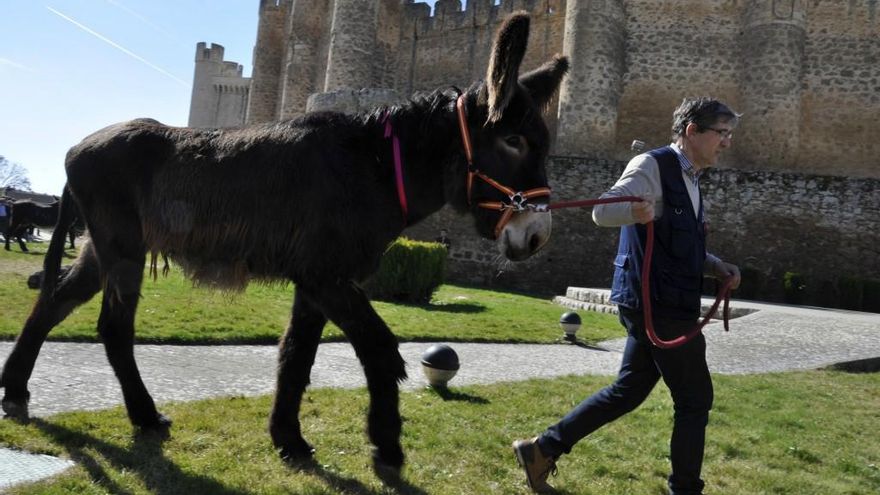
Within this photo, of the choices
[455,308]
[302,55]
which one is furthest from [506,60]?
[302,55]

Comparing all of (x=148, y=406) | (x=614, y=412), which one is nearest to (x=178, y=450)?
(x=148, y=406)

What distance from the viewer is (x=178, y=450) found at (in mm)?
3535

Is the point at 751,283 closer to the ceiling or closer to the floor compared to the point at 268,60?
closer to the floor

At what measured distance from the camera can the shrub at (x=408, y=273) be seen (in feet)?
43.2

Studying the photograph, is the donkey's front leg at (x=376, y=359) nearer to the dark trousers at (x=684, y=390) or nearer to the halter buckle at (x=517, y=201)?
the halter buckle at (x=517, y=201)

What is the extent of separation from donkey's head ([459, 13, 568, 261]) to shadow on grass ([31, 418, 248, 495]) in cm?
176

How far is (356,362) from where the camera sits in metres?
6.80

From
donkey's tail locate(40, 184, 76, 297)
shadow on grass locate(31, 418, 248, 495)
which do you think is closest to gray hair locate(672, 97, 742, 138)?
shadow on grass locate(31, 418, 248, 495)

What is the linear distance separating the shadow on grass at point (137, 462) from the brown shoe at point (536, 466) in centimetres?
143

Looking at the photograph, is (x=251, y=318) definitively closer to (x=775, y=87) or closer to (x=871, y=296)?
(x=871, y=296)

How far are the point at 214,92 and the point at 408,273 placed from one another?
4398cm

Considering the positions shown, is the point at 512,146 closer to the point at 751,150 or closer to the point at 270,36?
the point at 751,150

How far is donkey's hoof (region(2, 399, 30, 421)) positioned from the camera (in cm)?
376

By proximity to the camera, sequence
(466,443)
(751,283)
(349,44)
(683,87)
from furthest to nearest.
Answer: (349,44)
(683,87)
(751,283)
(466,443)
